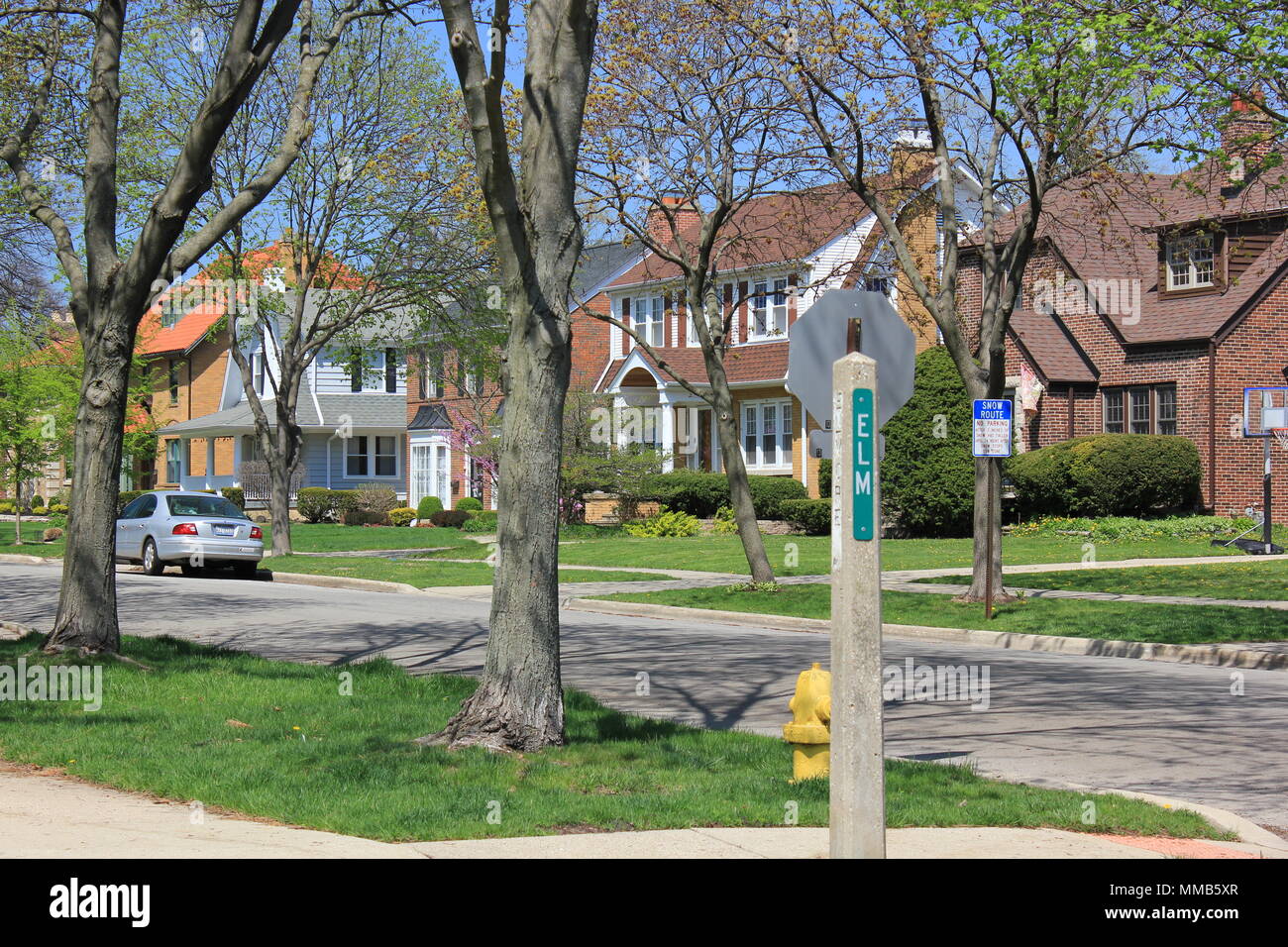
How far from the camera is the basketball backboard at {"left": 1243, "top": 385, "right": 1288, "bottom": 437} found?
85.1 ft

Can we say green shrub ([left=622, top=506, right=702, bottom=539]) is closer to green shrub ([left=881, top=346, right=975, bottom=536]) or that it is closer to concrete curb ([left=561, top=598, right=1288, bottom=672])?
green shrub ([left=881, top=346, right=975, bottom=536])

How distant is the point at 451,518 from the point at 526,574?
1406 inches

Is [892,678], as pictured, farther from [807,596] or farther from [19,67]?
[19,67]

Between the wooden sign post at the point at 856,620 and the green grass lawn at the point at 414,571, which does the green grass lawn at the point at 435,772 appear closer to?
the wooden sign post at the point at 856,620

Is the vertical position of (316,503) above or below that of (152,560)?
above

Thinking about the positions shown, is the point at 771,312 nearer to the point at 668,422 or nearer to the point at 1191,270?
the point at 668,422

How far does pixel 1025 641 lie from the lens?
1641 cm

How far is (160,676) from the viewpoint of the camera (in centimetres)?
1143

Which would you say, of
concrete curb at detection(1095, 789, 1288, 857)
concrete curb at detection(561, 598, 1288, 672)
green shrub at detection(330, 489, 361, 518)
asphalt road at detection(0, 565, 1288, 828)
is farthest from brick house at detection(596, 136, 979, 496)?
concrete curb at detection(1095, 789, 1288, 857)

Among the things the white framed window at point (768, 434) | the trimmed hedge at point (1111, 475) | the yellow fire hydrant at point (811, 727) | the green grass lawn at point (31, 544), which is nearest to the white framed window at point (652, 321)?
the white framed window at point (768, 434)

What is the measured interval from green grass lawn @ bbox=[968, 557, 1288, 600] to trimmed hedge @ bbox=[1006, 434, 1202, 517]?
Result: 7620 mm

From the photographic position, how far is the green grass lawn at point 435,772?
691cm

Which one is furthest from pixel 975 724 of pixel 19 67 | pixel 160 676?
pixel 19 67

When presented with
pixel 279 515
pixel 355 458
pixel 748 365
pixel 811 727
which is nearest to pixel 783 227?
pixel 748 365
